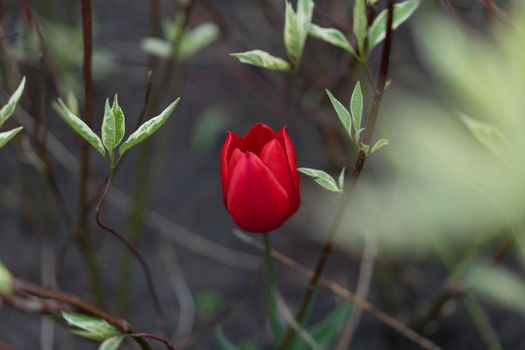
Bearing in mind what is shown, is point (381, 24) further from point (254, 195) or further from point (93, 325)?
point (93, 325)

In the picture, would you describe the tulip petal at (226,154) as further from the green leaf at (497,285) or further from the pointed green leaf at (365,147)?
the green leaf at (497,285)

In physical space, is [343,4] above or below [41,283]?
above

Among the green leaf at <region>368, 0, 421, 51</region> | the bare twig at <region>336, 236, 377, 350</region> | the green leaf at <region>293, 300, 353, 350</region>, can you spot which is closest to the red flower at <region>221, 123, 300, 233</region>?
the green leaf at <region>368, 0, 421, 51</region>

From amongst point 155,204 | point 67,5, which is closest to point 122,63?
point 67,5

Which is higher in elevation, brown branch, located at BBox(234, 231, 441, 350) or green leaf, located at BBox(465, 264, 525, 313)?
brown branch, located at BBox(234, 231, 441, 350)

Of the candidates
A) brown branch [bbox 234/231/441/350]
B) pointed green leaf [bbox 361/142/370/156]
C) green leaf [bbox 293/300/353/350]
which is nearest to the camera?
pointed green leaf [bbox 361/142/370/156]

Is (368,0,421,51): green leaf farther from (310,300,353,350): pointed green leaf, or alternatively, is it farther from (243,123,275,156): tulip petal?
(310,300,353,350): pointed green leaf

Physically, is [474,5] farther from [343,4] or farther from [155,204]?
[155,204]
